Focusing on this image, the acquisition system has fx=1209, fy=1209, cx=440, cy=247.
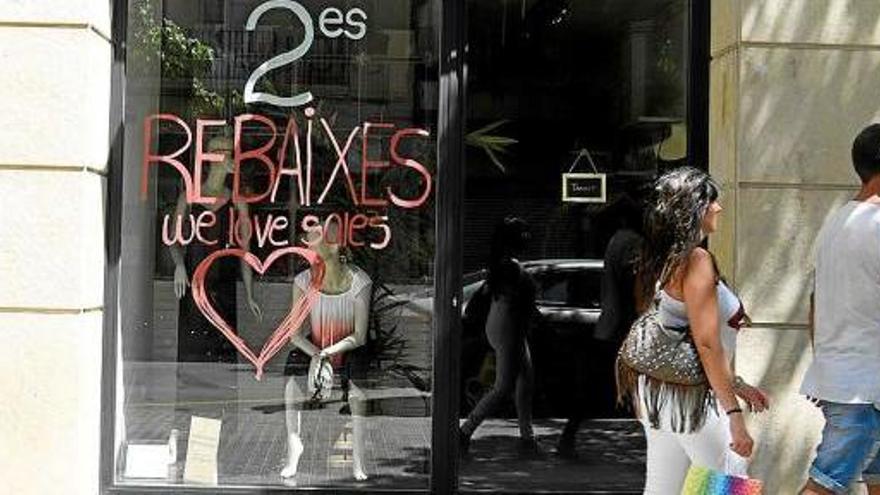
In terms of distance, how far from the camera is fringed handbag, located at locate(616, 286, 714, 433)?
4367 millimetres

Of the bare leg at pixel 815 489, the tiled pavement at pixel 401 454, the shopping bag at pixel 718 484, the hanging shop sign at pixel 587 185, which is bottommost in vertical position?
the tiled pavement at pixel 401 454

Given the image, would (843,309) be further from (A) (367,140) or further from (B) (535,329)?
(A) (367,140)

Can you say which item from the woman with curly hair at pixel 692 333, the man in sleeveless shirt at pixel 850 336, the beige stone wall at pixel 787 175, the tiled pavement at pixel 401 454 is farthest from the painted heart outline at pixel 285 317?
the man in sleeveless shirt at pixel 850 336

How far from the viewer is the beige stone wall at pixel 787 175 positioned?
5832mm

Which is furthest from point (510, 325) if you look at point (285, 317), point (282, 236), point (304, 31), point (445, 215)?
point (304, 31)

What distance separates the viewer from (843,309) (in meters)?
4.62

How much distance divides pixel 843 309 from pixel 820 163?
4.65 ft

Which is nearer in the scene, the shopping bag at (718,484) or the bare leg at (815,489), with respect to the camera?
the shopping bag at (718,484)

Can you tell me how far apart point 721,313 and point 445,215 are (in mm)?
2257

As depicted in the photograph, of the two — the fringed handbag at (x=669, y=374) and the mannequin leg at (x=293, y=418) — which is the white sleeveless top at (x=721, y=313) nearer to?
the fringed handbag at (x=669, y=374)

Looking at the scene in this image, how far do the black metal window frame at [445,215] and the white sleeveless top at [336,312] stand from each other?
0.47 meters

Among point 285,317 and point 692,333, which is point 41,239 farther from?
point 692,333

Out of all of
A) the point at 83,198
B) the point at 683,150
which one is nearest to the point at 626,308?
the point at 683,150

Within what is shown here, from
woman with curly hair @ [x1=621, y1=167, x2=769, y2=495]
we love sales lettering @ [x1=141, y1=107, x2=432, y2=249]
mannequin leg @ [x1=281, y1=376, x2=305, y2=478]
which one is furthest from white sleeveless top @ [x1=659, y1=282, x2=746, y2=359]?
mannequin leg @ [x1=281, y1=376, x2=305, y2=478]
